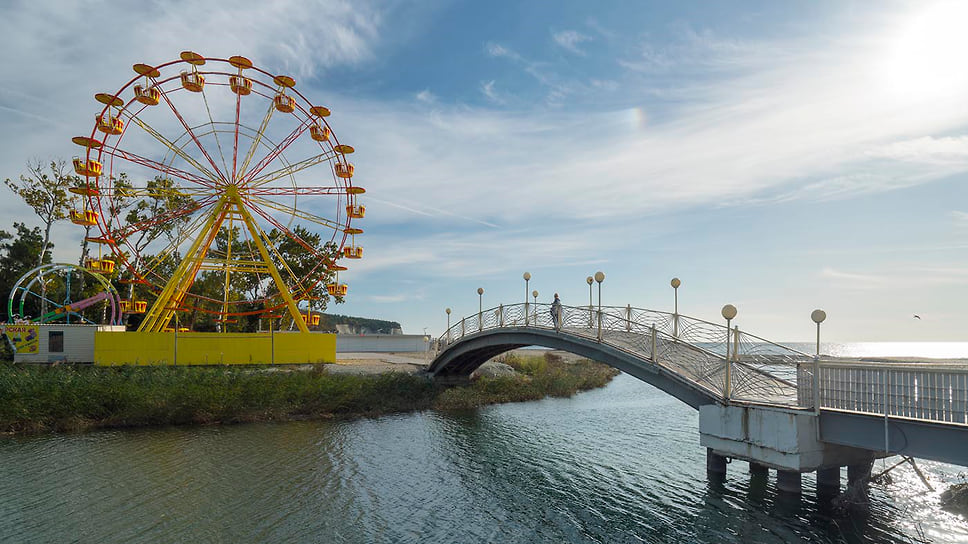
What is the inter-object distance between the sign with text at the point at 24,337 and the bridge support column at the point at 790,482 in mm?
35250

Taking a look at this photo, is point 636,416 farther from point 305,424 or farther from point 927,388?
point 927,388

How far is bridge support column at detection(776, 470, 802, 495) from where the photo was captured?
46.1ft

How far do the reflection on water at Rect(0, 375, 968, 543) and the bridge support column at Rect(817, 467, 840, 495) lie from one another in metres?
0.52

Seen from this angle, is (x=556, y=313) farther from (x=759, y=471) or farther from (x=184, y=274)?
(x=184, y=274)

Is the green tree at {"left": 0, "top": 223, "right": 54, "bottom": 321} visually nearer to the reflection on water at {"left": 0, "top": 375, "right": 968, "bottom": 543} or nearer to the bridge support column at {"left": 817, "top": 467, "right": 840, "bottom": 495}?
the reflection on water at {"left": 0, "top": 375, "right": 968, "bottom": 543}

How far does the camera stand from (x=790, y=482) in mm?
14117

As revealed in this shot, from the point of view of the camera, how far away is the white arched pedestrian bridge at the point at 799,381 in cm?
1130

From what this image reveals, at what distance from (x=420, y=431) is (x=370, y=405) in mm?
5469

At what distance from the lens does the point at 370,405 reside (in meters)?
29.6

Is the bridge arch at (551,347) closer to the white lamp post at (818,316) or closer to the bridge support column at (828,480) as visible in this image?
the bridge support column at (828,480)

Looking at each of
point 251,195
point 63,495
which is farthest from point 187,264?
point 63,495

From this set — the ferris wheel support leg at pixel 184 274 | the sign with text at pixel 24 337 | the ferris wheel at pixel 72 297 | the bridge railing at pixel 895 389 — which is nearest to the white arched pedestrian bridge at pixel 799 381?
the bridge railing at pixel 895 389

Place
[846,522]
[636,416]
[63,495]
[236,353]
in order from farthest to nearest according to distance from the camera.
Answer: [236,353], [636,416], [63,495], [846,522]

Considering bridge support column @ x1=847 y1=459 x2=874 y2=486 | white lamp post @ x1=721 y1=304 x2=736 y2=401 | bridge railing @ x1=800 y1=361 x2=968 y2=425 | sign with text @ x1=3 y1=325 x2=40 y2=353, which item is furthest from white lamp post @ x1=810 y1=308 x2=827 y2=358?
sign with text @ x1=3 y1=325 x2=40 y2=353
